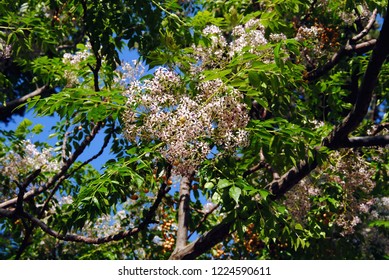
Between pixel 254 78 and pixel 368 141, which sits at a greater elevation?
pixel 368 141

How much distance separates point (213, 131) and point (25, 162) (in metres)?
3.70

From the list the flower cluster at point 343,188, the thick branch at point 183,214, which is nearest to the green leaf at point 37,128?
the thick branch at point 183,214

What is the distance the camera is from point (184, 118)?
3.46 m

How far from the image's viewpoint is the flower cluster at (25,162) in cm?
642

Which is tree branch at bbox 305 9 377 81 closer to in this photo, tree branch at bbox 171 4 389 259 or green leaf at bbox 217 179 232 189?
tree branch at bbox 171 4 389 259

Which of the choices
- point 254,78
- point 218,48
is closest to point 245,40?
point 218,48

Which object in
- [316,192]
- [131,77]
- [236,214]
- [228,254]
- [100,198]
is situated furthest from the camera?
[228,254]

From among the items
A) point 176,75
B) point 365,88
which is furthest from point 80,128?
point 365,88

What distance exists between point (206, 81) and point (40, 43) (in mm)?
2276

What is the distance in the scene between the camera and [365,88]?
4.07 meters

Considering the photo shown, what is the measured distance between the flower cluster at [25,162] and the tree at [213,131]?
2 centimetres

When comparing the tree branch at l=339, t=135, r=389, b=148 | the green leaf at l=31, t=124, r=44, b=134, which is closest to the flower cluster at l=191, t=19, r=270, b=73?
the tree branch at l=339, t=135, r=389, b=148

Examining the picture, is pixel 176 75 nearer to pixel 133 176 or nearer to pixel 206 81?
pixel 206 81

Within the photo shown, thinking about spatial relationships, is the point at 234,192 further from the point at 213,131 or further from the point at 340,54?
the point at 340,54
